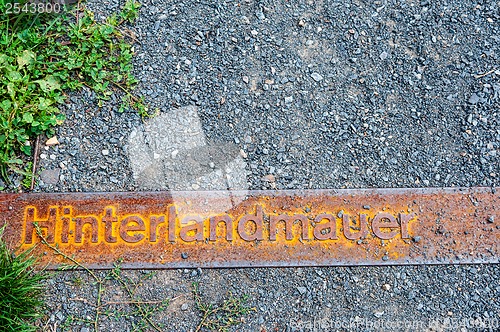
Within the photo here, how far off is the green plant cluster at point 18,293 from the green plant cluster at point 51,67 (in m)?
0.43

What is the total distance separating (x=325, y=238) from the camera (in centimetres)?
251

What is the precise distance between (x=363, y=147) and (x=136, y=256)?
46.1 inches

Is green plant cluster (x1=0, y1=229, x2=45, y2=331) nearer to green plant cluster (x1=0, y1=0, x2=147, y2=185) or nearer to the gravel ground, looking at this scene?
the gravel ground

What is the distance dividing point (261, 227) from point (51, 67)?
1294mm

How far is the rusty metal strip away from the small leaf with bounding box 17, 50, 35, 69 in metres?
0.66

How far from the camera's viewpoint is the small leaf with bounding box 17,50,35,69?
2.67m

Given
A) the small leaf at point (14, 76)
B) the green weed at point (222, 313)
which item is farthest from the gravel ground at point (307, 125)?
the small leaf at point (14, 76)

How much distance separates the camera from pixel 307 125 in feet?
8.70

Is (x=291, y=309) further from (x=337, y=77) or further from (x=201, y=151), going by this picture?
(x=337, y=77)

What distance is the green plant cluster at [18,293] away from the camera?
2.28 meters

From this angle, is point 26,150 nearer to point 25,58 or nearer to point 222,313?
point 25,58

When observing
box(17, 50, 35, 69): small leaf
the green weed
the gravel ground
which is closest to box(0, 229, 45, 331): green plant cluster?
the gravel ground

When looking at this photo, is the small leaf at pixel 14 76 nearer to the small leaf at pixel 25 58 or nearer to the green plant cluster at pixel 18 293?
the small leaf at pixel 25 58

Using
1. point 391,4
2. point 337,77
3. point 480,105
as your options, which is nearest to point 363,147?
point 337,77
